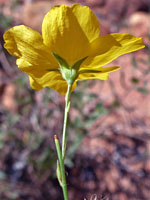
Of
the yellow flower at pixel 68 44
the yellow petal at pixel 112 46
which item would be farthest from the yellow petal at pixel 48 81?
the yellow petal at pixel 112 46

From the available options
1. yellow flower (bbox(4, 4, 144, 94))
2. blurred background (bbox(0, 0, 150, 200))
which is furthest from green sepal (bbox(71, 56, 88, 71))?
blurred background (bbox(0, 0, 150, 200))

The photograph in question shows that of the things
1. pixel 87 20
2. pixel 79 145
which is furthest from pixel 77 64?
pixel 79 145

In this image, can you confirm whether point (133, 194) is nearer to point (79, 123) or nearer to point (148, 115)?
point (79, 123)

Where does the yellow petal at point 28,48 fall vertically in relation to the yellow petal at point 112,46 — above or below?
above

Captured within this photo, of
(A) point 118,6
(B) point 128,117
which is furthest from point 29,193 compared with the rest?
(A) point 118,6

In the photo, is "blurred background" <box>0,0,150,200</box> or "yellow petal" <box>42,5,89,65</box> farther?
"blurred background" <box>0,0,150,200</box>

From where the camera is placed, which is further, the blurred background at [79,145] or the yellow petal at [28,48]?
the blurred background at [79,145]

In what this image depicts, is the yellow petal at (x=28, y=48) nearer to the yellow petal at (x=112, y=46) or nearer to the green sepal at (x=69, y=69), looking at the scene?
the green sepal at (x=69, y=69)

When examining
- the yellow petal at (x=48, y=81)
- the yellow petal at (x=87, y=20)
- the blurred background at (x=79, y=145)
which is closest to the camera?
the yellow petal at (x=87, y=20)

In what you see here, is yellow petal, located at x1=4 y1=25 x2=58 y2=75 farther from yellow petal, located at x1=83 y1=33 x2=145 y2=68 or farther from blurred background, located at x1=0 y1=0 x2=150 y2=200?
blurred background, located at x1=0 y1=0 x2=150 y2=200
